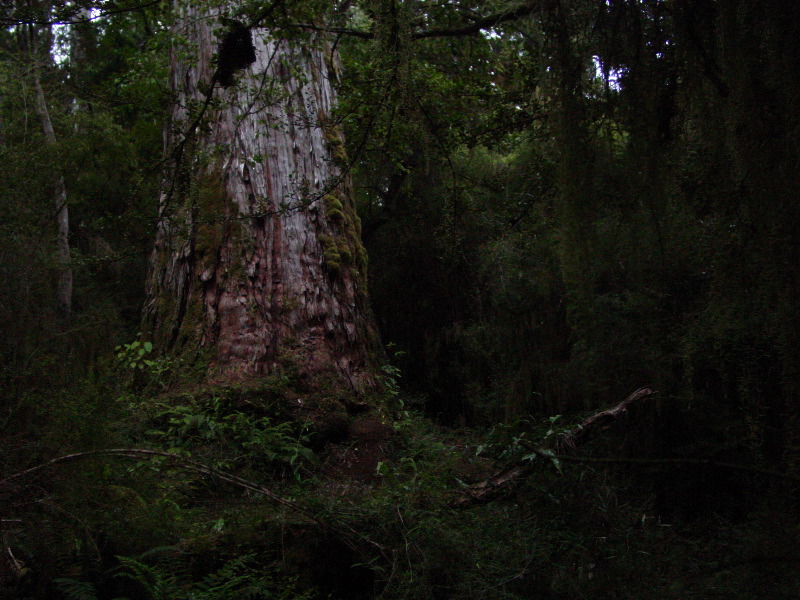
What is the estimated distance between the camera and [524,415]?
708 centimetres

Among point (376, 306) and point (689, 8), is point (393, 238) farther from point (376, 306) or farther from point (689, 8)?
point (689, 8)

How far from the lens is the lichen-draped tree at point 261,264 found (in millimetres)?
4945

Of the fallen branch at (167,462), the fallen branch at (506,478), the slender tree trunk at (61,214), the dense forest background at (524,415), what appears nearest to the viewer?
the dense forest background at (524,415)

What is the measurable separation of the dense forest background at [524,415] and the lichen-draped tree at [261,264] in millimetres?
284

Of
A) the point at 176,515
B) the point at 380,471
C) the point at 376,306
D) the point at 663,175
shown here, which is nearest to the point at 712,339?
the point at 380,471

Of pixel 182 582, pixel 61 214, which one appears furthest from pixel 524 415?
pixel 61 214

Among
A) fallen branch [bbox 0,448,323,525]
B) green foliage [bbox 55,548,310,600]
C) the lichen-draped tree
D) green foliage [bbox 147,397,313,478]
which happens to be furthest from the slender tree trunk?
green foliage [bbox 55,548,310,600]

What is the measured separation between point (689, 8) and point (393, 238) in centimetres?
960

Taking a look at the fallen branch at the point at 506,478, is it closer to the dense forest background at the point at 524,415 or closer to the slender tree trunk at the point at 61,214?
the dense forest background at the point at 524,415

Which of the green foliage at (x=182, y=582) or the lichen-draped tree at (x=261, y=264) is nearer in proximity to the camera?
the green foliage at (x=182, y=582)

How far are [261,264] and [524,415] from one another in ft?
11.8

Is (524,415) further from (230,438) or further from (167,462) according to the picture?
(167,462)

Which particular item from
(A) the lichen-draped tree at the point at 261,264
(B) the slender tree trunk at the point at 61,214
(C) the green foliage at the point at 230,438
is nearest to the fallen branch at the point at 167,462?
(C) the green foliage at the point at 230,438

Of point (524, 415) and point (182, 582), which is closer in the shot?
point (182, 582)
